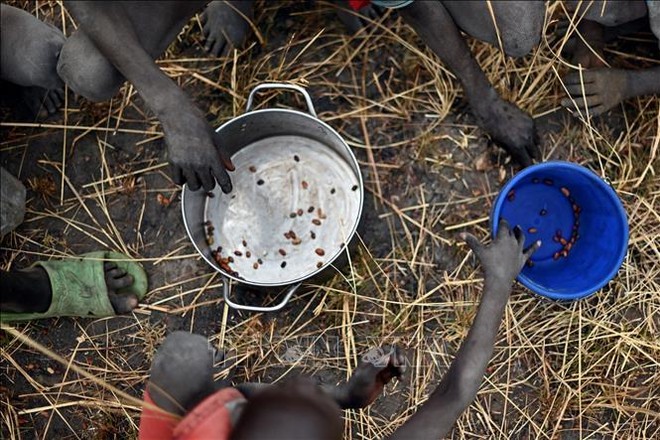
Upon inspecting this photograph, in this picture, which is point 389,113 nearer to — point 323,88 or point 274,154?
point 323,88

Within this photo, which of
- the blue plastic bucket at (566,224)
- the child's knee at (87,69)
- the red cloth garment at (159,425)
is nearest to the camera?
the red cloth garment at (159,425)

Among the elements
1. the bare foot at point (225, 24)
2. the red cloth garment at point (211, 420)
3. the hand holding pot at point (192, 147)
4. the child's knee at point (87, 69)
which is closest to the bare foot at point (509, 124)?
the bare foot at point (225, 24)

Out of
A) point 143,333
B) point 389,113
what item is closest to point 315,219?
point 389,113

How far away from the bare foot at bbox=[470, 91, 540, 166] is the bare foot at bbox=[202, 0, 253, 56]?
0.92 metres

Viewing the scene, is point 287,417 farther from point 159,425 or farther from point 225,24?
point 225,24

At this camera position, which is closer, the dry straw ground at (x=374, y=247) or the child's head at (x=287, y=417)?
the child's head at (x=287, y=417)

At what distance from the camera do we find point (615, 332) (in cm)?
258

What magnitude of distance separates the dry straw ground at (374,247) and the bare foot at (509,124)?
0.40 ft

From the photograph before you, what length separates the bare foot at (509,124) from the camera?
2605mm

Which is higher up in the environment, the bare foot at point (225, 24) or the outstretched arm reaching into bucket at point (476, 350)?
the bare foot at point (225, 24)

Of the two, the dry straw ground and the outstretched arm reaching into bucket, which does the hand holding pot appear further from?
the outstretched arm reaching into bucket

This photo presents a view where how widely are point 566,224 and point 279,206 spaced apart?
1.09 meters

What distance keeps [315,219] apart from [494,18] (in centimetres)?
96

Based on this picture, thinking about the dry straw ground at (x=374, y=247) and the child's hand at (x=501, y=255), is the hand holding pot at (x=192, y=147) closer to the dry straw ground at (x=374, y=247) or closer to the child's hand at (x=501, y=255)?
the dry straw ground at (x=374, y=247)
